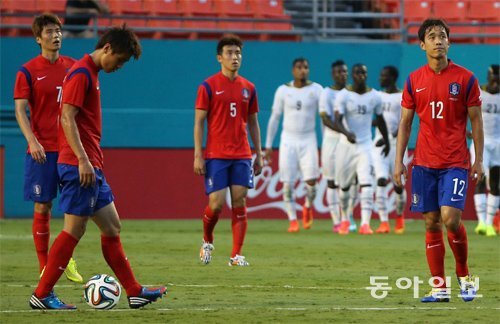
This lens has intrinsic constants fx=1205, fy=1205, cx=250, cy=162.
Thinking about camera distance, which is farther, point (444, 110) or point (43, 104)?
point (43, 104)

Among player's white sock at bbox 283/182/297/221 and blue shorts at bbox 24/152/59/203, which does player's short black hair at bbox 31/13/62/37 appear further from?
player's white sock at bbox 283/182/297/221

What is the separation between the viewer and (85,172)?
880 cm

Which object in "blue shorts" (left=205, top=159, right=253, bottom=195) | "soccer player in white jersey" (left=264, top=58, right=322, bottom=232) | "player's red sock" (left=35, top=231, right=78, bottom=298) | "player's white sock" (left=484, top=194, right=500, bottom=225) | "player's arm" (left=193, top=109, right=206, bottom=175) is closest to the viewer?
"player's red sock" (left=35, top=231, right=78, bottom=298)

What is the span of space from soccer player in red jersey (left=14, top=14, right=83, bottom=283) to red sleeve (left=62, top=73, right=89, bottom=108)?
213cm

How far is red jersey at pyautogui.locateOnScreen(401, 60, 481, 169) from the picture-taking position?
9.93m

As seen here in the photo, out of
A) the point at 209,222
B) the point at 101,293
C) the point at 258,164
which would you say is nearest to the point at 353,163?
the point at 258,164

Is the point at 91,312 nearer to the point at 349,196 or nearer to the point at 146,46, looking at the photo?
the point at 349,196

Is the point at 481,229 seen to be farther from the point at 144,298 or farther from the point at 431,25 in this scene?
the point at 144,298

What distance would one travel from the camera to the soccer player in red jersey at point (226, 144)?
525 inches

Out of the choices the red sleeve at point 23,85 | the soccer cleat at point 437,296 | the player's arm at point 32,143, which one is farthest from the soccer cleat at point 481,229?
the player's arm at point 32,143

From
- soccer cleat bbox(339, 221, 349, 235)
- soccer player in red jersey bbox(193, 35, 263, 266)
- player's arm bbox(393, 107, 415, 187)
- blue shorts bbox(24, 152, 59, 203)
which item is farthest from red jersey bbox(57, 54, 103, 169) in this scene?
soccer cleat bbox(339, 221, 349, 235)

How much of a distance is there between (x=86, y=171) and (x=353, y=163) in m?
10.5

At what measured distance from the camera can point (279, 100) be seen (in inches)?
762

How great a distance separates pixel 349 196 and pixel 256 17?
22.5ft
